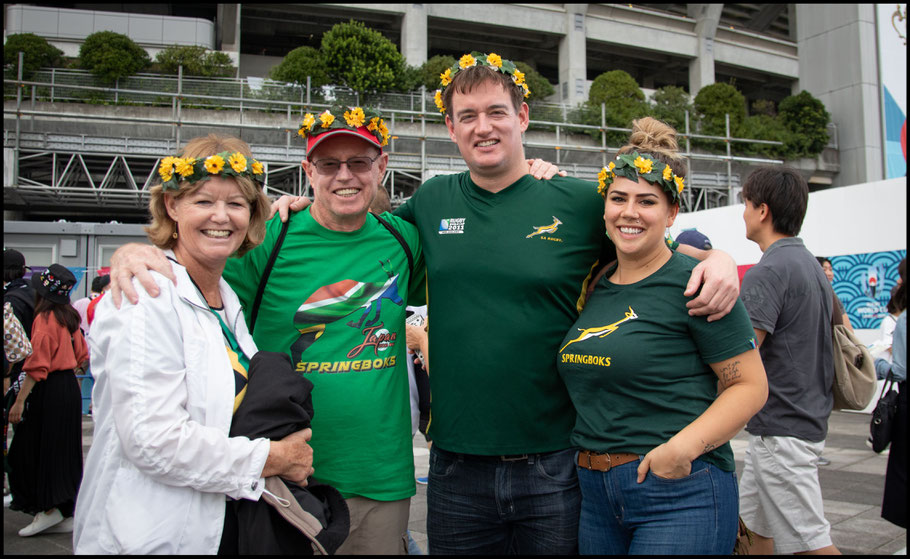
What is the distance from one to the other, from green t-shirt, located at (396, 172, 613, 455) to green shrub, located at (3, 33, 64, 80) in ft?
77.2

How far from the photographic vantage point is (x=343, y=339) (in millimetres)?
2693

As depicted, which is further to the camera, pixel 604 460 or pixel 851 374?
pixel 851 374

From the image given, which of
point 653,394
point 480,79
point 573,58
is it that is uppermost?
point 573,58

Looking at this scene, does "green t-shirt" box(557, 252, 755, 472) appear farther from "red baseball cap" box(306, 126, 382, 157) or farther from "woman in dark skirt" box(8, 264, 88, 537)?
"woman in dark skirt" box(8, 264, 88, 537)

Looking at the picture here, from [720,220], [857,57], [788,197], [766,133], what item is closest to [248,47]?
[766,133]

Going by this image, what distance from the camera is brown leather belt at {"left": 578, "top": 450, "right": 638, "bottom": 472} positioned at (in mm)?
2361

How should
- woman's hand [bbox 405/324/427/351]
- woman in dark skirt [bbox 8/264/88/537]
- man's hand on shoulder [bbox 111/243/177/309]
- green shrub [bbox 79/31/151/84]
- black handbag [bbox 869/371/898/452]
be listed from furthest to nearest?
green shrub [bbox 79/31/151/84]
woman in dark skirt [bbox 8/264/88/537]
black handbag [bbox 869/371/898/452]
woman's hand [bbox 405/324/427/351]
man's hand on shoulder [bbox 111/243/177/309]

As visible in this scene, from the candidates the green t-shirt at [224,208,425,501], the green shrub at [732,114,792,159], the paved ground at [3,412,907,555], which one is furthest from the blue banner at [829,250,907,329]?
the green shrub at [732,114,792,159]

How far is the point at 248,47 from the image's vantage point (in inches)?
1191

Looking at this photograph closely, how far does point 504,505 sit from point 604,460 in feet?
1.72

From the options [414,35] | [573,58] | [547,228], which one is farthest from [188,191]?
[573,58]

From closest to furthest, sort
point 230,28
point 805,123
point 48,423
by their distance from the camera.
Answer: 1. point 48,423
2. point 230,28
3. point 805,123

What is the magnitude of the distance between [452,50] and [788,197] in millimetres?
30679

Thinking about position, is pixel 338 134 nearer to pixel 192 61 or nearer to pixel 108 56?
pixel 108 56
